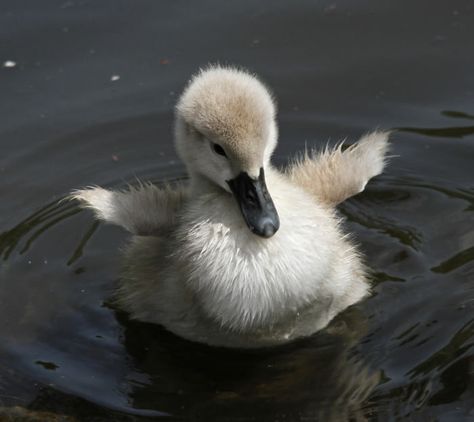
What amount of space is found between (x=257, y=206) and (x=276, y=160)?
158cm

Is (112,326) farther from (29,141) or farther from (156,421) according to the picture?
(29,141)

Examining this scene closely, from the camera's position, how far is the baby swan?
12.8 ft

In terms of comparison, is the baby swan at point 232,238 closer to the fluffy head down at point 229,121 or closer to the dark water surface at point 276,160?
the fluffy head down at point 229,121

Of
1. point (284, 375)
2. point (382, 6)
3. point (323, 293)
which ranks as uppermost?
point (382, 6)

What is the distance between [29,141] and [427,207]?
2.01 meters

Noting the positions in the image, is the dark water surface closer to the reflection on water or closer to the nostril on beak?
the reflection on water

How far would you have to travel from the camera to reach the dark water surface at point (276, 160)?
413 centimetres

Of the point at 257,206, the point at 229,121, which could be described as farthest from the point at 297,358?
the point at 229,121

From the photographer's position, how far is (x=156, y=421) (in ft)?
13.1

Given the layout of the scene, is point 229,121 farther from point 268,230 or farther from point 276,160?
point 276,160

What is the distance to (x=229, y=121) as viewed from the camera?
387 cm

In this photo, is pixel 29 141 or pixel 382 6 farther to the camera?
pixel 382 6

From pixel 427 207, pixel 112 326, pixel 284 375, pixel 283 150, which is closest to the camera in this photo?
pixel 284 375

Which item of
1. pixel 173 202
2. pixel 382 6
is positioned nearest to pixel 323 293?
pixel 173 202
